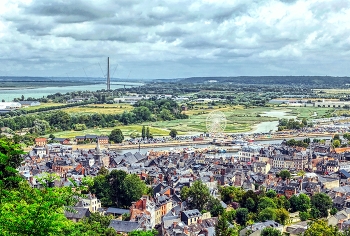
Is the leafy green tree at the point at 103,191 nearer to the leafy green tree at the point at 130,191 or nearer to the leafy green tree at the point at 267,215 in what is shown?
the leafy green tree at the point at 130,191

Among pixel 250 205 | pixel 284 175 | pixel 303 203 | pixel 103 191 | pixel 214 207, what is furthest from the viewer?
pixel 284 175

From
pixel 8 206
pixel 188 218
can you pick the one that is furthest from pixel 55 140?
pixel 8 206

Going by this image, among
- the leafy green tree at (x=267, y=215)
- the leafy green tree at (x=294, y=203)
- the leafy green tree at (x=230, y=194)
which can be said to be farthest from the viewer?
the leafy green tree at (x=230, y=194)

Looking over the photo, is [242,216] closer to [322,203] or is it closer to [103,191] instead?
[322,203]

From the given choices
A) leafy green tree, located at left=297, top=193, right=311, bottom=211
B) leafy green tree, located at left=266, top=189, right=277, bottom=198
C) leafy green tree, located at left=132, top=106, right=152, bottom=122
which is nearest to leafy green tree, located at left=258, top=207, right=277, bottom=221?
leafy green tree, located at left=297, top=193, right=311, bottom=211

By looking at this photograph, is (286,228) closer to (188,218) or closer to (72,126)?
(188,218)

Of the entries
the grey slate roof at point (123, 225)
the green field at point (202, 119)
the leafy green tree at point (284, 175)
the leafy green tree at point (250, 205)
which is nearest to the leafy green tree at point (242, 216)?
the leafy green tree at point (250, 205)

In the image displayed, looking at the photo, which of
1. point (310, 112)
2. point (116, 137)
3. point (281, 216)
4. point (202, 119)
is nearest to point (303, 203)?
point (281, 216)

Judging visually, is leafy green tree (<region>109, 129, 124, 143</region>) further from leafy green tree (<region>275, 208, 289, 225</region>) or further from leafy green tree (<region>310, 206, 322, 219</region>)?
leafy green tree (<region>275, 208, 289, 225</region>)
